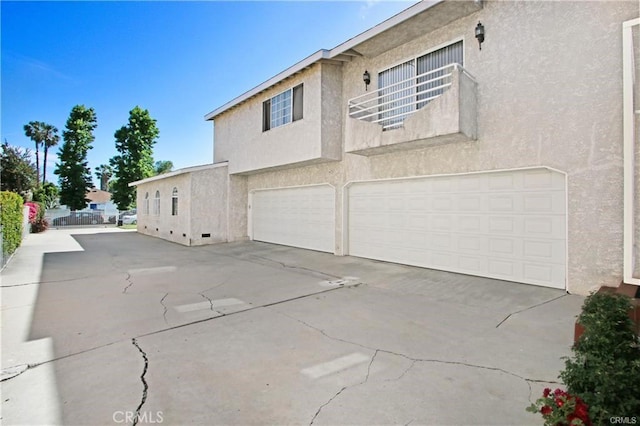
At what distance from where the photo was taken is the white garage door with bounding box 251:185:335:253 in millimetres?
12013

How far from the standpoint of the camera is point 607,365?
2.18m

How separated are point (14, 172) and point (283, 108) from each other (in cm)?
3087

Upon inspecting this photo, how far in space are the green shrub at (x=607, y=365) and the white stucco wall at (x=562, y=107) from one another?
408 cm

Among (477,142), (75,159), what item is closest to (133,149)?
(75,159)

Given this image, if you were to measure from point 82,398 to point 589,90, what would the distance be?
28.5 feet

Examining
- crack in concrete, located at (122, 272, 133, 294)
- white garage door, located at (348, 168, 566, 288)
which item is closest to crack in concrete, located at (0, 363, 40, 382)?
crack in concrete, located at (122, 272, 133, 294)

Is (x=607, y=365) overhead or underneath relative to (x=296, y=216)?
underneath

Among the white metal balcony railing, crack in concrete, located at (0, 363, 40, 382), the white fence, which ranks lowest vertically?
crack in concrete, located at (0, 363, 40, 382)

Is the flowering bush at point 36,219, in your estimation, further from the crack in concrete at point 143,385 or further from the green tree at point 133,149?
the crack in concrete at point 143,385

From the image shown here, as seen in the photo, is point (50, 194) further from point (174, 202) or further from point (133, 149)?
point (174, 202)

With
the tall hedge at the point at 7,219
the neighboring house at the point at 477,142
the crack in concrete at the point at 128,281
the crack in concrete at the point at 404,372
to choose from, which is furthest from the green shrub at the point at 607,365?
the tall hedge at the point at 7,219

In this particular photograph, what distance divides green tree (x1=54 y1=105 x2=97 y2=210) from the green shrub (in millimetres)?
41229

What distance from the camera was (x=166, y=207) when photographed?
59.2ft

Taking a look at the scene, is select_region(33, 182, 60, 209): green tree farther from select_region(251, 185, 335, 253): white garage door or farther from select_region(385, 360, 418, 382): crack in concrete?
select_region(385, 360, 418, 382): crack in concrete
